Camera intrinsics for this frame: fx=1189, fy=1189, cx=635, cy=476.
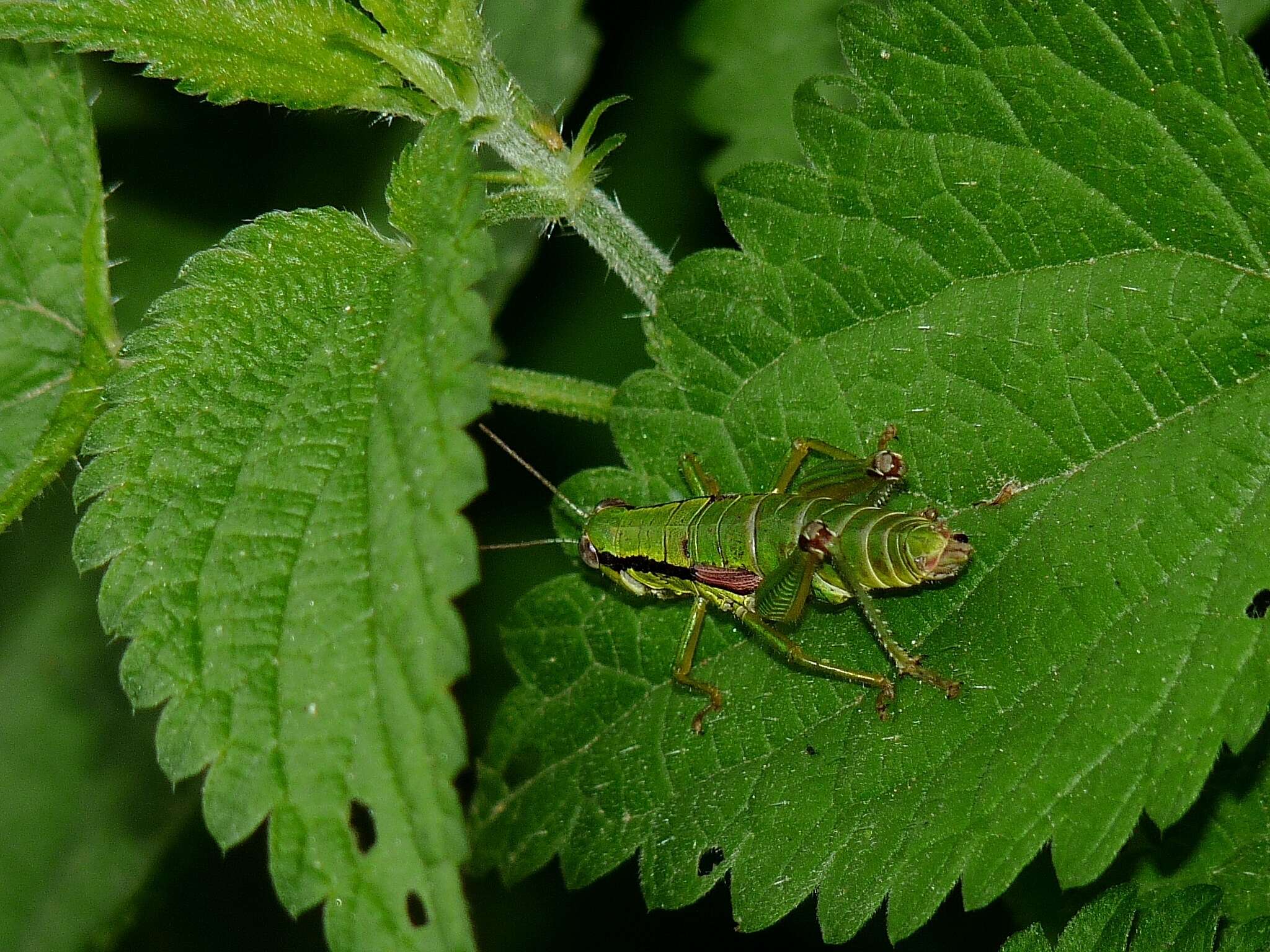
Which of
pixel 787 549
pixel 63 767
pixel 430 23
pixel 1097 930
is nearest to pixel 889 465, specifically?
pixel 787 549

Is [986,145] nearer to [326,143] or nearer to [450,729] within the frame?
[450,729]

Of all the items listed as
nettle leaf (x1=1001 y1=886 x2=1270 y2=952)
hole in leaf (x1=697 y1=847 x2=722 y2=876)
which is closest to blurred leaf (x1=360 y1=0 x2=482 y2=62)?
hole in leaf (x1=697 y1=847 x2=722 y2=876)

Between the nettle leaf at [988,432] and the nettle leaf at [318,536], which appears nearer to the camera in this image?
the nettle leaf at [318,536]

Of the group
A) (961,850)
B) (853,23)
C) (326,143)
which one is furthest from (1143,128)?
(326,143)

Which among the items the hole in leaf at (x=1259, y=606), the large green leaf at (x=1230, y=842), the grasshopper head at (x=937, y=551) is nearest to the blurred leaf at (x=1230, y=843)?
the large green leaf at (x=1230, y=842)

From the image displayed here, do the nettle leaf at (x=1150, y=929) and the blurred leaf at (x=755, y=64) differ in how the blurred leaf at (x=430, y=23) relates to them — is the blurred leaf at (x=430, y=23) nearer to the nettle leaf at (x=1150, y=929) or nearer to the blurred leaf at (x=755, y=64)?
the blurred leaf at (x=755, y=64)

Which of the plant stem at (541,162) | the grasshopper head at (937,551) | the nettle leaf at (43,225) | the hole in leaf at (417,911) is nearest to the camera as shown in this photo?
the hole in leaf at (417,911)

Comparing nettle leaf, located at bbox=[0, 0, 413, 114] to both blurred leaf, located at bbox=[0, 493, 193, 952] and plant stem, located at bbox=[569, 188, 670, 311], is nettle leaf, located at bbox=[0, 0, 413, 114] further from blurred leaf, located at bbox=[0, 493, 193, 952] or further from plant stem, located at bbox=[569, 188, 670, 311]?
blurred leaf, located at bbox=[0, 493, 193, 952]
